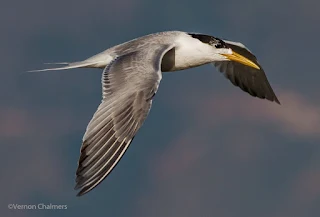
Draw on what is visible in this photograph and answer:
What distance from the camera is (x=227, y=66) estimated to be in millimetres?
20859

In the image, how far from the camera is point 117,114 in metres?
14.6

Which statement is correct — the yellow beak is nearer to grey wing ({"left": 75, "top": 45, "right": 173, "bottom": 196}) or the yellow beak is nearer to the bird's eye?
the bird's eye

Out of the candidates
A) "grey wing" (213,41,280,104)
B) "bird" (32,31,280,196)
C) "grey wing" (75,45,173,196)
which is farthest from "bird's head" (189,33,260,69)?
"grey wing" (75,45,173,196)

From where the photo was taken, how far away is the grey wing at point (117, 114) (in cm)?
1358

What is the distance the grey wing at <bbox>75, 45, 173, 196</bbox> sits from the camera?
13.6m

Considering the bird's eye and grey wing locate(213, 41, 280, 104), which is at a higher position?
the bird's eye

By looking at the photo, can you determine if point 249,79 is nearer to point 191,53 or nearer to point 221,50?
point 221,50

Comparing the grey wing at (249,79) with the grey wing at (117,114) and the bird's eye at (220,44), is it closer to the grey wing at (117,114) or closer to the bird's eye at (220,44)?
the bird's eye at (220,44)

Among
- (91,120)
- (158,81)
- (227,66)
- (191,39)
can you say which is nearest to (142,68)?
(158,81)

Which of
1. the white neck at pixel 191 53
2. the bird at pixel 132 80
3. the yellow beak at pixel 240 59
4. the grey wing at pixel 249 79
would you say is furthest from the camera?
the grey wing at pixel 249 79

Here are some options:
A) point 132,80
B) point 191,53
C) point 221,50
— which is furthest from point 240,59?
point 132,80

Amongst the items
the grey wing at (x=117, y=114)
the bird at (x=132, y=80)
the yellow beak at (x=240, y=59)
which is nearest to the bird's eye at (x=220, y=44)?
the bird at (x=132, y=80)

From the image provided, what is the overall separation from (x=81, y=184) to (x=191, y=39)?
5.85 meters

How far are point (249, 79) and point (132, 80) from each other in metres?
6.13
